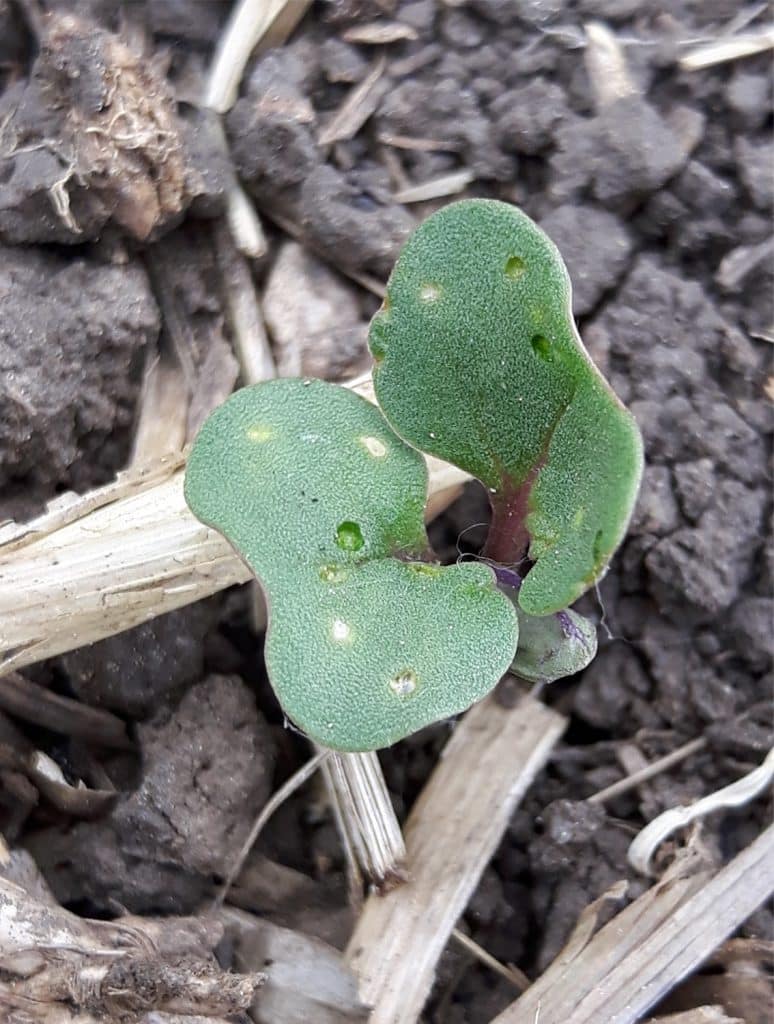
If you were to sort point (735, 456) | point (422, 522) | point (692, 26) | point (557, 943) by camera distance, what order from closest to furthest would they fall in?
point (422, 522)
point (557, 943)
point (735, 456)
point (692, 26)

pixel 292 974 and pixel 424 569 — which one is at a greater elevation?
pixel 424 569

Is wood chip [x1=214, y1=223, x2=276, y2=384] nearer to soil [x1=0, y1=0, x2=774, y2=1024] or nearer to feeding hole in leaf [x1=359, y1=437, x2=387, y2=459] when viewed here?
soil [x1=0, y1=0, x2=774, y2=1024]

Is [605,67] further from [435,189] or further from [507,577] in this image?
[507,577]

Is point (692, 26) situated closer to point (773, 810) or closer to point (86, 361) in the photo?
point (86, 361)

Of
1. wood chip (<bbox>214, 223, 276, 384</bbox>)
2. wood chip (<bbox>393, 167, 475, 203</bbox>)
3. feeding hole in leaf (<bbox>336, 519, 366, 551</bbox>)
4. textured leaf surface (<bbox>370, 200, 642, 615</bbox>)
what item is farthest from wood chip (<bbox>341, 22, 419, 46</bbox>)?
feeding hole in leaf (<bbox>336, 519, 366, 551</bbox>)

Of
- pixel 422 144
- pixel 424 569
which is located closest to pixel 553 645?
pixel 424 569

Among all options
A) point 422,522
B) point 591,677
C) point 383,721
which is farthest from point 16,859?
point 591,677
